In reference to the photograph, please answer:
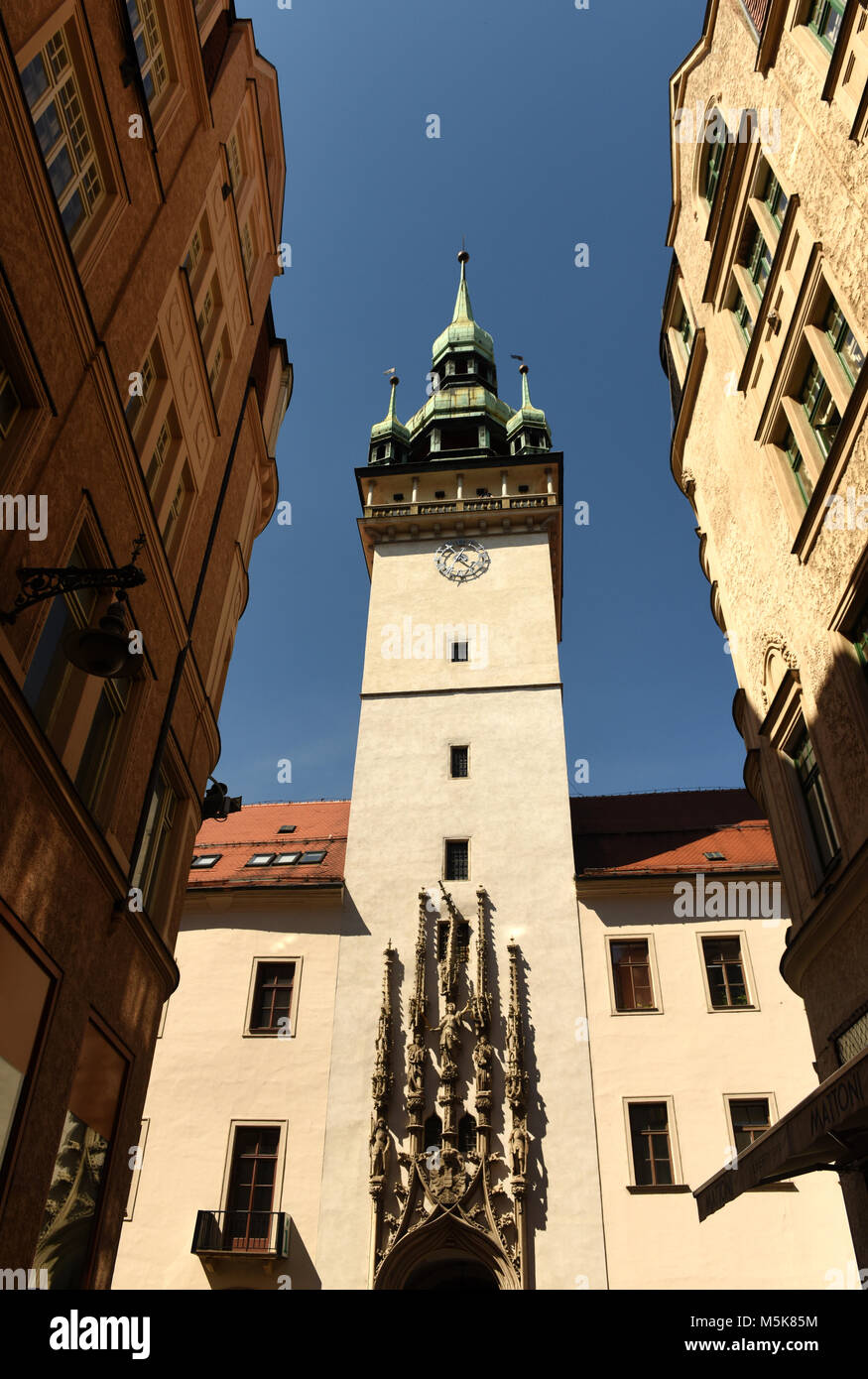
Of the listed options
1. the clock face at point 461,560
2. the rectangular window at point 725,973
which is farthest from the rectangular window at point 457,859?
the clock face at point 461,560

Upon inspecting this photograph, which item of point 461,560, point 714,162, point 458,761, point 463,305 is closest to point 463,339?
point 463,305

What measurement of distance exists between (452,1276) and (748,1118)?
7.78 meters

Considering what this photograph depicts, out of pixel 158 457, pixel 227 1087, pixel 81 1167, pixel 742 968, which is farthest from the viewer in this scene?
pixel 742 968

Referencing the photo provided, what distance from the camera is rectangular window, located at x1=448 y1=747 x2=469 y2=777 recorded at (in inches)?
1177

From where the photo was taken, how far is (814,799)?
1257 cm

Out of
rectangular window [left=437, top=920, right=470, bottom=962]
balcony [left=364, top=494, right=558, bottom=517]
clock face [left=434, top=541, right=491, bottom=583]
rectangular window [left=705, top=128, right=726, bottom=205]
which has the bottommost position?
rectangular window [left=437, top=920, right=470, bottom=962]

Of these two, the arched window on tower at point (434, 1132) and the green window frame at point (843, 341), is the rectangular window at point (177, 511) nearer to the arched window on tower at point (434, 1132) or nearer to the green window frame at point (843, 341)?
the green window frame at point (843, 341)

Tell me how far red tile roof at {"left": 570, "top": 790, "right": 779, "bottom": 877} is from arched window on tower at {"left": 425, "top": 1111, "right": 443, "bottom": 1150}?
7.37 metres

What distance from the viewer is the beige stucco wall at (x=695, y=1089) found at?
19922mm

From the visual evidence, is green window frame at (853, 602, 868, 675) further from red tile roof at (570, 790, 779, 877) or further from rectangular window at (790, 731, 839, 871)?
red tile roof at (570, 790, 779, 877)

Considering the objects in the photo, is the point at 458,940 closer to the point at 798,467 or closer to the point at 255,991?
the point at 255,991

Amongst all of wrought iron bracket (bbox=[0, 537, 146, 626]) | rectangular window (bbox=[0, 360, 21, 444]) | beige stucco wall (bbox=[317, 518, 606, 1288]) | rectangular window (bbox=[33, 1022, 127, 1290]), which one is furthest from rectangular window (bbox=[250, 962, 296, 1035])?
rectangular window (bbox=[0, 360, 21, 444])
